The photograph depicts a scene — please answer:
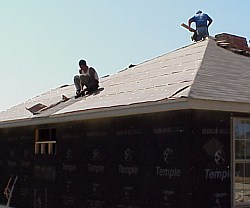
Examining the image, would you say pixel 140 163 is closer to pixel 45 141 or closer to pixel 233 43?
pixel 45 141

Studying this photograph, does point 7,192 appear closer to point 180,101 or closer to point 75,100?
point 75,100

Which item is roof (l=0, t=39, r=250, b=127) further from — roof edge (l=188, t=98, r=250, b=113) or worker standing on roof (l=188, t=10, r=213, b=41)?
worker standing on roof (l=188, t=10, r=213, b=41)

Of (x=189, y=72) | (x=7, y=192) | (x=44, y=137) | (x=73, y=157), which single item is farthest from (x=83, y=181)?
(x=7, y=192)

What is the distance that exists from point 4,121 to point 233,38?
301 inches

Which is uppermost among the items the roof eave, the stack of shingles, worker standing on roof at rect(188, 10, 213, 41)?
worker standing on roof at rect(188, 10, 213, 41)

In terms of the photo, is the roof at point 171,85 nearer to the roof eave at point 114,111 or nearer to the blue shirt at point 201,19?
the roof eave at point 114,111

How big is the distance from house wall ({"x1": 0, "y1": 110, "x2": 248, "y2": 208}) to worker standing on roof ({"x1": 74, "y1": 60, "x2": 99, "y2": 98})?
1.45m

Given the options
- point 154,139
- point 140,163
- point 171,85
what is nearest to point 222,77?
point 171,85

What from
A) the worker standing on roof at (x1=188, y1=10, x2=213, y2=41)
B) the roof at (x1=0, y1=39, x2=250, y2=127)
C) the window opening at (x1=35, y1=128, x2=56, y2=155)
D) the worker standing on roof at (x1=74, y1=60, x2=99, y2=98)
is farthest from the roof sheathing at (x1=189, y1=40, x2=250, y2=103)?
the window opening at (x1=35, y1=128, x2=56, y2=155)

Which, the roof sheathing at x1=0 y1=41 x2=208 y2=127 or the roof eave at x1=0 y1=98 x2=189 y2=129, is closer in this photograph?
the roof eave at x1=0 y1=98 x2=189 y2=129

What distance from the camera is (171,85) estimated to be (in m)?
9.88

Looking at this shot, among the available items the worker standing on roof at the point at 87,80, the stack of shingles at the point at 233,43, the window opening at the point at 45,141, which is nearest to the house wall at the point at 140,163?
the window opening at the point at 45,141

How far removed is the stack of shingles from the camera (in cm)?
1273

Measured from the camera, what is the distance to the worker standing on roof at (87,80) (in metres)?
13.8
